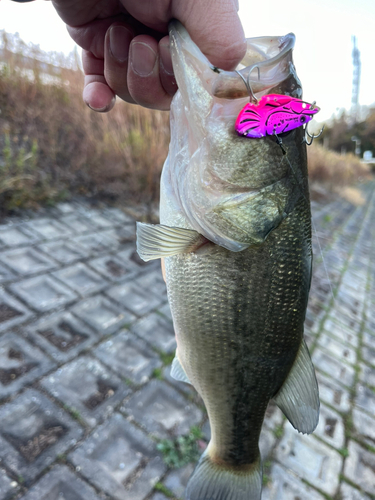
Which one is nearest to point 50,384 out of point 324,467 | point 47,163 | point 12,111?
point 324,467

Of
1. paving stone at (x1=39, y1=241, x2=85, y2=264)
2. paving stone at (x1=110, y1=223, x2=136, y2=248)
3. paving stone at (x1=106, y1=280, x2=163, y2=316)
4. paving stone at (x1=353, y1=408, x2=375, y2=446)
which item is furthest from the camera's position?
paving stone at (x1=110, y1=223, x2=136, y2=248)

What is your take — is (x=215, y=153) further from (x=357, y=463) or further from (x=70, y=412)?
(x=357, y=463)

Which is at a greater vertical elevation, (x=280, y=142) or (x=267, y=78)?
(x=267, y=78)

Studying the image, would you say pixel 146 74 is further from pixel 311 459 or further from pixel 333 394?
pixel 333 394

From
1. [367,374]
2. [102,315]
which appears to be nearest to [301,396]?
[102,315]

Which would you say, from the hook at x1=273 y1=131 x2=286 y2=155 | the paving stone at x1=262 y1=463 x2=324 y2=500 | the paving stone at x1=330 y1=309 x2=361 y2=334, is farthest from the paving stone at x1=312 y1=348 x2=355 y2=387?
the hook at x1=273 y1=131 x2=286 y2=155

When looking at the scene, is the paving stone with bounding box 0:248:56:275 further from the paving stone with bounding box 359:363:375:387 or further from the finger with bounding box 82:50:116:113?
the paving stone with bounding box 359:363:375:387
